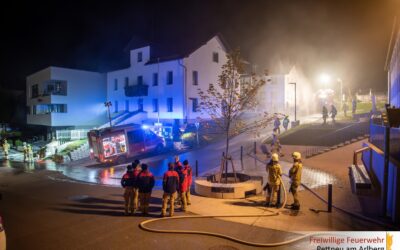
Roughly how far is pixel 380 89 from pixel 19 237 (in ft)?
206

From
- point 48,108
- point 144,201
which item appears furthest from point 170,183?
point 48,108

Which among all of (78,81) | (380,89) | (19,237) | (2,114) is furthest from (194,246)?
(380,89)

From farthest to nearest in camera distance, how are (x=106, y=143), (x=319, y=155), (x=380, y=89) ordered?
1. (x=380, y=89)
2. (x=106, y=143)
3. (x=319, y=155)

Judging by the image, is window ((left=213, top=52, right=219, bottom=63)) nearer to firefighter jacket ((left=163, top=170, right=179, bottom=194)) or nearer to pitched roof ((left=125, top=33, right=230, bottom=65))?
pitched roof ((left=125, top=33, right=230, bottom=65))

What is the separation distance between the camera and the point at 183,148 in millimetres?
26234

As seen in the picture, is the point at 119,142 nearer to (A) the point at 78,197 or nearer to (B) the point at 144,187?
(A) the point at 78,197

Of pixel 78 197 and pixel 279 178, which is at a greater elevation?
pixel 279 178

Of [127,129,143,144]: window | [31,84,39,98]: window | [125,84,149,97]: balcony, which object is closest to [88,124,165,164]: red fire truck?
[127,129,143,144]: window

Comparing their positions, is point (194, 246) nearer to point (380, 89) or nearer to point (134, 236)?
point (134, 236)

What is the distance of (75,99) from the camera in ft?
121

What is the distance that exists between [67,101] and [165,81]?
41.1 ft

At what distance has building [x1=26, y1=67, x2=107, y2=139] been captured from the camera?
117ft

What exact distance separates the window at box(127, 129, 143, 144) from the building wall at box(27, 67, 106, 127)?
16600 mm

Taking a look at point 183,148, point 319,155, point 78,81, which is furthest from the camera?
point 78,81
